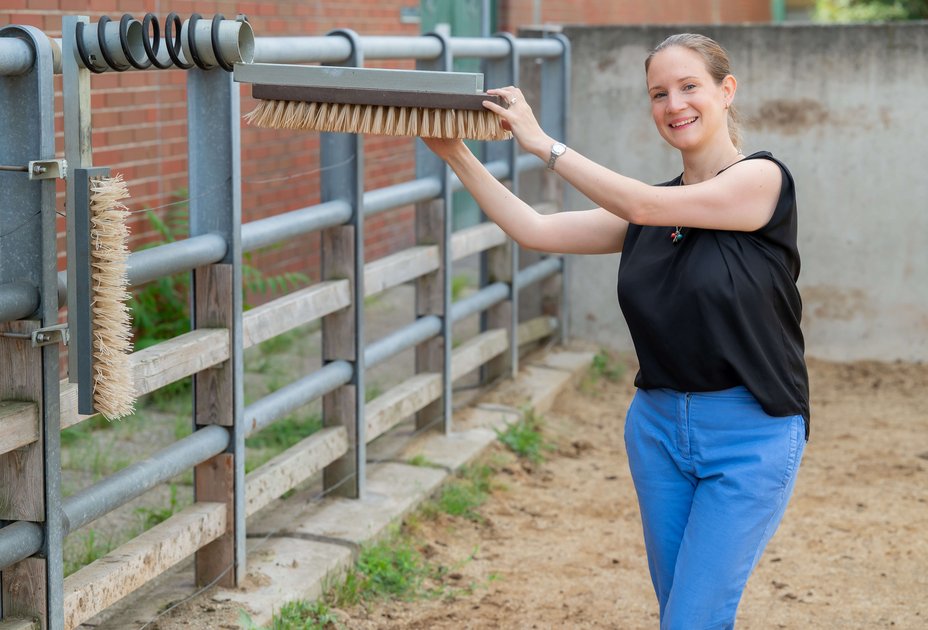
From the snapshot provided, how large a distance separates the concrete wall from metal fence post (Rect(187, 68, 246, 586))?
400 cm

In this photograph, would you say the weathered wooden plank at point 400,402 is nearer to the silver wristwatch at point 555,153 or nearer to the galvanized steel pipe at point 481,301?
the galvanized steel pipe at point 481,301

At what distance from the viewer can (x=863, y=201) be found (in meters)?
7.30

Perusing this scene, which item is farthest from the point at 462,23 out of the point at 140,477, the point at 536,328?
the point at 140,477

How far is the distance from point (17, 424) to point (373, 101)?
1.07m

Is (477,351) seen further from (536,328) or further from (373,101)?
(373,101)

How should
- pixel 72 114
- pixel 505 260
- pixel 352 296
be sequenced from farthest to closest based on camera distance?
pixel 505 260 → pixel 352 296 → pixel 72 114

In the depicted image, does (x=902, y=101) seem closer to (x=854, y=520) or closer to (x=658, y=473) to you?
(x=854, y=520)

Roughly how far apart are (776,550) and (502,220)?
218cm

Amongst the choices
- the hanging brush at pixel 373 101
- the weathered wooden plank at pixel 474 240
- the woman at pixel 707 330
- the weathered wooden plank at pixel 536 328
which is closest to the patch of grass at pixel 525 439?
the weathered wooden plank at pixel 474 240

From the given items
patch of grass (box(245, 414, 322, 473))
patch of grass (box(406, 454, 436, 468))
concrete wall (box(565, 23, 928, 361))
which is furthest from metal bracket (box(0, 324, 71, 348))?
concrete wall (box(565, 23, 928, 361))

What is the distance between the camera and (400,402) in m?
5.16

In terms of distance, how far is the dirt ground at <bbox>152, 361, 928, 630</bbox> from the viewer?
412 centimetres

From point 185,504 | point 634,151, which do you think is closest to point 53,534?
point 185,504

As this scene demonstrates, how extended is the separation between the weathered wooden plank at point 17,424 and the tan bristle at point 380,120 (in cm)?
85
